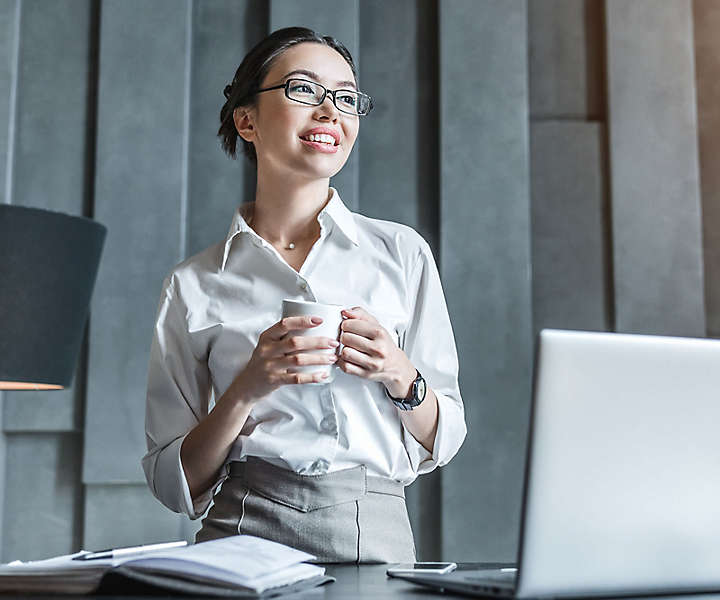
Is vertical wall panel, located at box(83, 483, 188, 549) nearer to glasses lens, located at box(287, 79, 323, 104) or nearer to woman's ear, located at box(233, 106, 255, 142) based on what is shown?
woman's ear, located at box(233, 106, 255, 142)

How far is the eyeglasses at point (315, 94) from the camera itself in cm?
Result: 144

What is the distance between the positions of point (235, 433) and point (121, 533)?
0.97 meters

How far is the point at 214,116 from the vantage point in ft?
7.43

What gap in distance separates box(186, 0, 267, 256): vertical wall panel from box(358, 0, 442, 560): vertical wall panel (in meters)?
0.31

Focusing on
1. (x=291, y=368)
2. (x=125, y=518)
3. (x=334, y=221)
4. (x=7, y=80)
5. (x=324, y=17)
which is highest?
(x=324, y=17)

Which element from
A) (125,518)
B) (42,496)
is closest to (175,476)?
(125,518)

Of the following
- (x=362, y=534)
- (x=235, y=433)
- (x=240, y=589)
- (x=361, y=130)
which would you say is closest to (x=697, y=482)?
(x=240, y=589)

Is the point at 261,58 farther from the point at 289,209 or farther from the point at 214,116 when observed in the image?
the point at 214,116

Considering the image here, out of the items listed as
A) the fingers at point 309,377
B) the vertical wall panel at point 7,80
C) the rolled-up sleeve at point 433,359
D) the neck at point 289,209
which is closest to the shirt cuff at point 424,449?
the rolled-up sleeve at point 433,359

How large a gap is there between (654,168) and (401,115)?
696 millimetres

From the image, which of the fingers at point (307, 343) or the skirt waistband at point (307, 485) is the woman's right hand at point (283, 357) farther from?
the skirt waistband at point (307, 485)

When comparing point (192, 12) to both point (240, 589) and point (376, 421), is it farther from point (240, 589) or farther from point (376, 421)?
point (240, 589)

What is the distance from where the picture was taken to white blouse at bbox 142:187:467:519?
1316 millimetres

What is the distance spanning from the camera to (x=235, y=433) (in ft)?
4.24
